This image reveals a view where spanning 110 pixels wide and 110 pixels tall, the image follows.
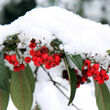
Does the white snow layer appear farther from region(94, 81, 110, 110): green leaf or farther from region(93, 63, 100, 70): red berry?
region(94, 81, 110, 110): green leaf

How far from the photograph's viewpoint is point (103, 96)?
0.99 metres

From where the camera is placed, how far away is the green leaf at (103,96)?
978 millimetres

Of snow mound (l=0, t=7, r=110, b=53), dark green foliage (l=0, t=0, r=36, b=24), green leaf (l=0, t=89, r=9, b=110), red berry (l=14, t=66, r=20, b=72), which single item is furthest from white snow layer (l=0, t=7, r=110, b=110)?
dark green foliage (l=0, t=0, r=36, b=24)

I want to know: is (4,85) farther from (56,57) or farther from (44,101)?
(44,101)

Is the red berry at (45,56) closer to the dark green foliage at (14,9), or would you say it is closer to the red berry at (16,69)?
the red berry at (16,69)

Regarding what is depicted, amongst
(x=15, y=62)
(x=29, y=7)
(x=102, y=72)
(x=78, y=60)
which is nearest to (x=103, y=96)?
(x=102, y=72)

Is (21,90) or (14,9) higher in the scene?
(14,9)

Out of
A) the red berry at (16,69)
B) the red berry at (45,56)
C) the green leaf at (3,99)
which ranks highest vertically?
the red berry at (45,56)

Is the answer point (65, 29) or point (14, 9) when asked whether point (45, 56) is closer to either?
point (65, 29)

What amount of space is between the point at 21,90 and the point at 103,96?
34 centimetres

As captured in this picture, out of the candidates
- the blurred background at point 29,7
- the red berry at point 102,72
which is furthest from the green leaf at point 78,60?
the blurred background at point 29,7

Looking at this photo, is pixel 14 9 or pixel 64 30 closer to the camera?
pixel 64 30

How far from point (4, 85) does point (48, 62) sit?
0.18m

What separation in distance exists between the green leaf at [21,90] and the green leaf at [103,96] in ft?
0.93
